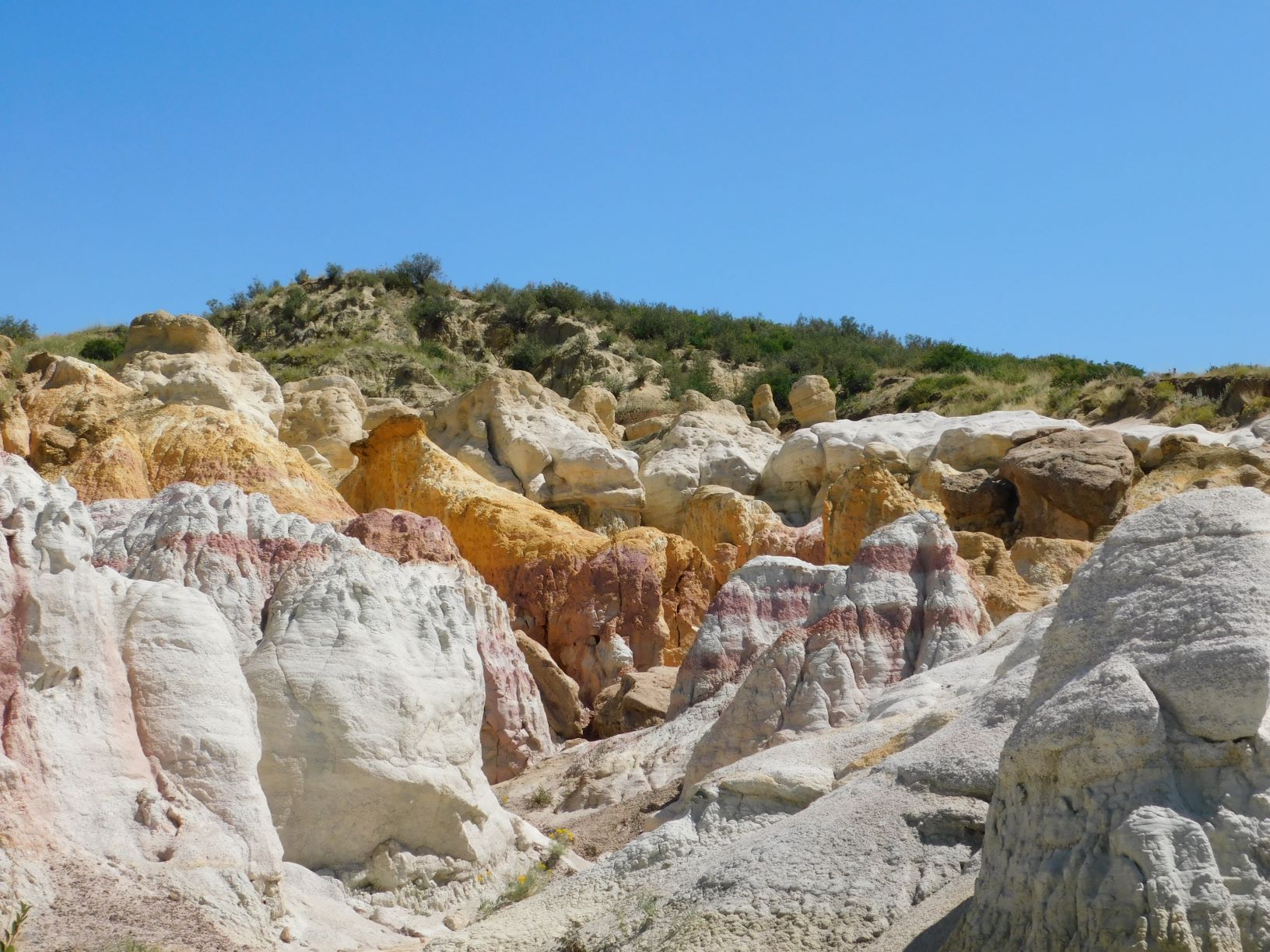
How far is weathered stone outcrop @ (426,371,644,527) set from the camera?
94.4ft

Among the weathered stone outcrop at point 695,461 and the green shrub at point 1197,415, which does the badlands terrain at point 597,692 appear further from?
the green shrub at point 1197,415

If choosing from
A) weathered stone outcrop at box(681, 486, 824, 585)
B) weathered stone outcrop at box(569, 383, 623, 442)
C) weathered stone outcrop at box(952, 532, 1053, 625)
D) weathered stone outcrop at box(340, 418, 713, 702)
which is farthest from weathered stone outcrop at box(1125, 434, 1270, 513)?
weathered stone outcrop at box(569, 383, 623, 442)

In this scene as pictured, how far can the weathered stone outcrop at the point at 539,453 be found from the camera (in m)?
28.8

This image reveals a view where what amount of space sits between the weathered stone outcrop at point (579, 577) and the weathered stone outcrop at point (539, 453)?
4.28 meters

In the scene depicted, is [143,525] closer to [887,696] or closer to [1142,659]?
[887,696]

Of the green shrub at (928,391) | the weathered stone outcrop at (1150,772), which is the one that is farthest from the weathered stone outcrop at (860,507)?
the green shrub at (928,391)

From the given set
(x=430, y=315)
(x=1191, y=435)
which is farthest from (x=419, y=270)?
(x=1191, y=435)

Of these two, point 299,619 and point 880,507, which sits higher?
point 880,507

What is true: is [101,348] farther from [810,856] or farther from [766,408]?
[810,856]

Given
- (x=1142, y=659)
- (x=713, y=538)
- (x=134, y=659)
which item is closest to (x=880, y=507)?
(x=713, y=538)

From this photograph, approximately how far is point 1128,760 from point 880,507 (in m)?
14.8

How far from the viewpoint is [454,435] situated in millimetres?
30484

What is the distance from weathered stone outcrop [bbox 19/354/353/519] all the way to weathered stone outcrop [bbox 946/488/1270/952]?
1309 cm

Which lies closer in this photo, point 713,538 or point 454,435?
point 713,538
